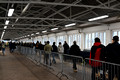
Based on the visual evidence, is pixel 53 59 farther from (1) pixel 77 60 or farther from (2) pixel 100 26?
(2) pixel 100 26

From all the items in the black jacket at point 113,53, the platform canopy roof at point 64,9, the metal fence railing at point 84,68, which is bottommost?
the metal fence railing at point 84,68

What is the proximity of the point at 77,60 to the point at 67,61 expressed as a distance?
98 centimetres

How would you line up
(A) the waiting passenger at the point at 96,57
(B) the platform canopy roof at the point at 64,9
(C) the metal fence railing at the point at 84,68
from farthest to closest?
1. (B) the platform canopy roof at the point at 64,9
2. (A) the waiting passenger at the point at 96,57
3. (C) the metal fence railing at the point at 84,68

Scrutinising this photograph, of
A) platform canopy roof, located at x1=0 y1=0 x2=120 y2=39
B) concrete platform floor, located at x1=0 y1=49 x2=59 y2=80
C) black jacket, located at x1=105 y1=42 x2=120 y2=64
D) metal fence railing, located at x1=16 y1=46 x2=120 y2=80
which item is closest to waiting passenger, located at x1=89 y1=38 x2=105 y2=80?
metal fence railing, located at x1=16 y1=46 x2=120 y2=80

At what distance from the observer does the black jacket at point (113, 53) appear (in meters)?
4.88

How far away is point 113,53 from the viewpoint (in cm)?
495

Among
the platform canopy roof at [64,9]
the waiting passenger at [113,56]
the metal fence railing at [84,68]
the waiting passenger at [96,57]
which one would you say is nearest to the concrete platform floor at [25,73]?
the metal fence railing at [84,68]

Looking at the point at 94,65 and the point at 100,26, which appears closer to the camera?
the point at 94,65

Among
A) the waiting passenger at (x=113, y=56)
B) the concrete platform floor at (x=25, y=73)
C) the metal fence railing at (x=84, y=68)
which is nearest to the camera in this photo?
the waiting passenger at (x=113, y=56)

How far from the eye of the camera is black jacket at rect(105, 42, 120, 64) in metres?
4.88

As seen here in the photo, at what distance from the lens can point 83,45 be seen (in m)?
20.8

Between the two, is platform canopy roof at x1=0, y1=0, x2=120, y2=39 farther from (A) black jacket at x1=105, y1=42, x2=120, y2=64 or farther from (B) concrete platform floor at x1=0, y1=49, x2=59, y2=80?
(A) black jacket at x1=105, y1=42, x2=120, y2=64

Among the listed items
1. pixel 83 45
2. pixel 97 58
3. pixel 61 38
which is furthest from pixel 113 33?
pixel 61 38

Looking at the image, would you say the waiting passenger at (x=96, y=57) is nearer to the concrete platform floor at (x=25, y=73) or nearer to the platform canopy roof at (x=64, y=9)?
the concrete platform floor at (x=25, y=73)
